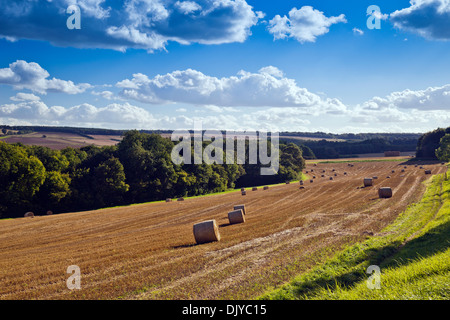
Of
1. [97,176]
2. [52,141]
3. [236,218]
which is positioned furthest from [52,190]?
[52,141]

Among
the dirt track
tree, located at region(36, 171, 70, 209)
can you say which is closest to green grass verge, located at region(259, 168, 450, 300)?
the dirt track

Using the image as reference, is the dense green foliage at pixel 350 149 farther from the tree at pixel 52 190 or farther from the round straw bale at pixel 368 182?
the tree at pixel 52 190

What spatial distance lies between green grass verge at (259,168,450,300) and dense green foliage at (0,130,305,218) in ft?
150

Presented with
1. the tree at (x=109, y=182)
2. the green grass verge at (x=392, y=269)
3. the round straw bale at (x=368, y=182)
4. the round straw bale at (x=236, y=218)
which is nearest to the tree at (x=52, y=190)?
the tree at (x=109, y=182)

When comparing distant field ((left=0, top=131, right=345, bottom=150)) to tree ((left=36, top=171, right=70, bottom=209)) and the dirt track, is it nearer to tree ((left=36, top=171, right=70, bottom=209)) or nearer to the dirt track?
tree ((left=36, top=171, right=70, bottom=209))

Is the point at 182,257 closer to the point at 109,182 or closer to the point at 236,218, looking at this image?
the point at 236,218

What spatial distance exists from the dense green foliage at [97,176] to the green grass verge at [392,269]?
4557 centimetres

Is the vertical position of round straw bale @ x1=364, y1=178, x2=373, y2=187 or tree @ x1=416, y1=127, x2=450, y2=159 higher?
tree @ x1=416, y1=127, x2=450, y2=159

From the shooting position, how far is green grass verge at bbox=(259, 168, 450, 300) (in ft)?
23.1

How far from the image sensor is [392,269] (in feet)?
32.0

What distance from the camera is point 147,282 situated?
12.0 meters

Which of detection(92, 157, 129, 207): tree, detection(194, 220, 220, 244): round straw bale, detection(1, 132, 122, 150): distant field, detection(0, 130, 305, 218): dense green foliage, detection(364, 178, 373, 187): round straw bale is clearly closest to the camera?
detection(194, 220, 220, 244): round straw bale
